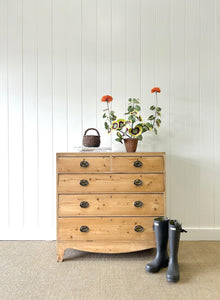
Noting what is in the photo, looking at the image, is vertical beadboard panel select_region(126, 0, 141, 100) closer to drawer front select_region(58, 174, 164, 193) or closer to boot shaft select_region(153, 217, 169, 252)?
drawer front select_region(58, 174, 164, 193)

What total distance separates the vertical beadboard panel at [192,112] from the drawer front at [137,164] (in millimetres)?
573

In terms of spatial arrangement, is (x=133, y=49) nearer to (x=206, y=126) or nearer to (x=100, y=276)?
(x=206, y=126)

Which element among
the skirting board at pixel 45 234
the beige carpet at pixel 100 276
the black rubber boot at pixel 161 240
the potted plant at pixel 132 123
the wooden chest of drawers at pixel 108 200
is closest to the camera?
the beige carpet at pixel 100 276

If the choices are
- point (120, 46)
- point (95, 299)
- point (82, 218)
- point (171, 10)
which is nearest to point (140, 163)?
point (82, 218)

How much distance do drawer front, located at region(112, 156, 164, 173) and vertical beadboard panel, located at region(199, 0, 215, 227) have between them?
66 cm

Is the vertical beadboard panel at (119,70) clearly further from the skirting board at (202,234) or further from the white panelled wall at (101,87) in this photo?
the skirting board at (202,234)

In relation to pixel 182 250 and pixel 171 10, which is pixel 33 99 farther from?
pixel 182 250

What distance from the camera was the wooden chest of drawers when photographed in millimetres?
1876

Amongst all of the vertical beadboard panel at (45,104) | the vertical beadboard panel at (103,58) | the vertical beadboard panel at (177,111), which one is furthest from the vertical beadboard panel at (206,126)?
the vertical beadboard panel at (45,104)

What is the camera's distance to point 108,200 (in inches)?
74.5

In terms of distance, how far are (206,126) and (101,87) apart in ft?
3.31

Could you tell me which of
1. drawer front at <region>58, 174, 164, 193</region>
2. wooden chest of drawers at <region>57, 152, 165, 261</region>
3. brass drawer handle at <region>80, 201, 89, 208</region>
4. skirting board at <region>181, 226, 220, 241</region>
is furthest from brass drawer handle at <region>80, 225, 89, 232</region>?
skirting board at <region>181, 226, 220, 241</region>

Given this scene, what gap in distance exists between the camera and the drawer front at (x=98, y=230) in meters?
1.88

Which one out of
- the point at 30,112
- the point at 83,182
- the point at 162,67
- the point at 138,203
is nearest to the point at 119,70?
the point at 162,67
